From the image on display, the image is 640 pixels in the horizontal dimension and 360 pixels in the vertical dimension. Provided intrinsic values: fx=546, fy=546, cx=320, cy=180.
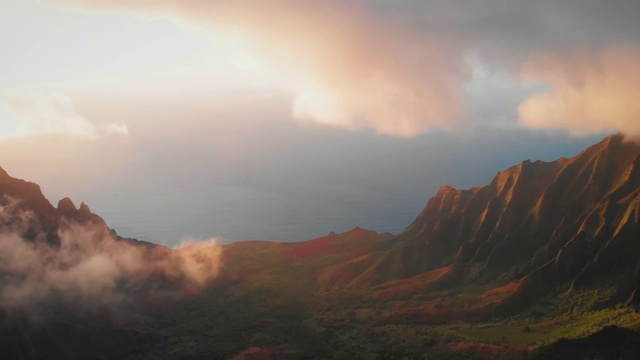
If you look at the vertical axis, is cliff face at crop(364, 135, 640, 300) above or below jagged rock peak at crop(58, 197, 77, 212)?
below

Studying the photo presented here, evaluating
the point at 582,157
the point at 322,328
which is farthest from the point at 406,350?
the point at 582,157

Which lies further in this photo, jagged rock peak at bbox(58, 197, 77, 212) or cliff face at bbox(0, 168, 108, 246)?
jagged rock peak at bbox(58, 197, 77, 212)

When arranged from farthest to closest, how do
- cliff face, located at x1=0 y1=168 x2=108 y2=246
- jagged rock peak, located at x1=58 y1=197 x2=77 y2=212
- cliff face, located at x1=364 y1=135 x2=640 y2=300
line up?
jagged rock peak, located at x1=58 y1=197 x2=77 y2=212
cliff face, located at x1=0 y1=168 x2=108 y2=246
cliff face, located at x1=364 y1=135 x2=640 y2=300

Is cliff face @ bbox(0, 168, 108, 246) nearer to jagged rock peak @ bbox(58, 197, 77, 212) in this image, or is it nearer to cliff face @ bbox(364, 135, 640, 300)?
jagged rock peak @ bbox(58, 197, 77, 212)

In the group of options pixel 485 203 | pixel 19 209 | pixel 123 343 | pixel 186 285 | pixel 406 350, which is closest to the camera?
pixel 406 350

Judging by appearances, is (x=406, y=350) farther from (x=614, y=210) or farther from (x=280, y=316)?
(x=614, y=210)

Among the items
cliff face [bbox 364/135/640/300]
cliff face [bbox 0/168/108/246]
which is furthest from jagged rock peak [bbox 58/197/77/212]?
cliff face [bbox 364/135/640/300]

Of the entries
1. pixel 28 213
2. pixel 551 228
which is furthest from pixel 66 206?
pixel 551 228

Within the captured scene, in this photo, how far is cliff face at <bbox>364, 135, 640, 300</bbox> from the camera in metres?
142

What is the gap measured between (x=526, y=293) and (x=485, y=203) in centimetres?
6289

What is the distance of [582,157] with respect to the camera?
594 feet

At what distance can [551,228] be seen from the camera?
166 m

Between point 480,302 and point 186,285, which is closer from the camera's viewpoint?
point 480,302

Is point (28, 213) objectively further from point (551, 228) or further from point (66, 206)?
point (551, 228)
